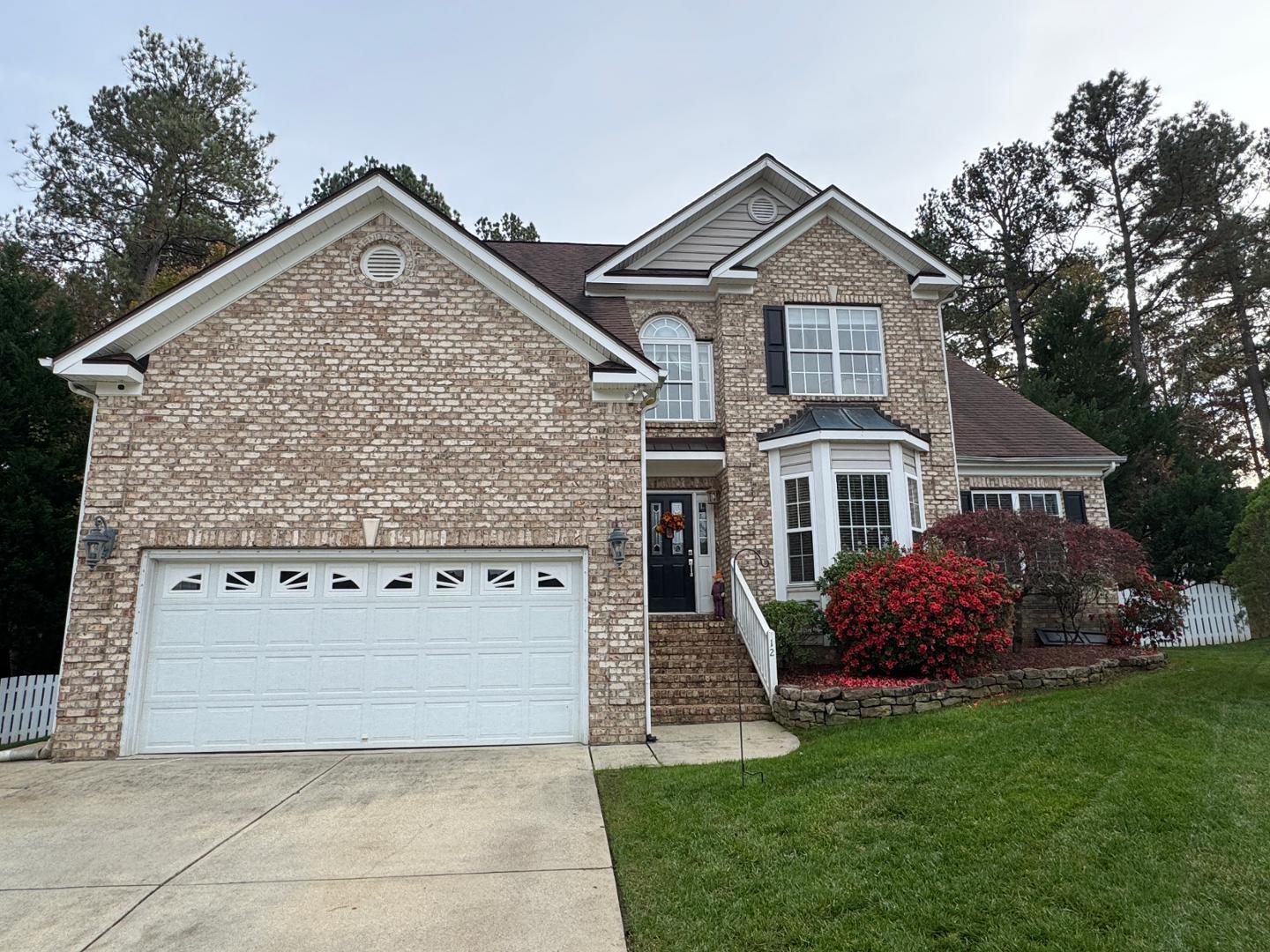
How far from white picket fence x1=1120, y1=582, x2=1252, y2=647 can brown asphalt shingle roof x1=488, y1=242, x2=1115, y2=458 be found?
3498 mm

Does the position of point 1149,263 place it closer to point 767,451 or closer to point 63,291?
point 767,451

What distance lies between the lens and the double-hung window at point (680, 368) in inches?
541

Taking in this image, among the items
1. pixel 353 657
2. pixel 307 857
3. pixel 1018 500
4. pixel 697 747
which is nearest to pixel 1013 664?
pixel 697 747

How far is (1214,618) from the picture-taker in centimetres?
1501

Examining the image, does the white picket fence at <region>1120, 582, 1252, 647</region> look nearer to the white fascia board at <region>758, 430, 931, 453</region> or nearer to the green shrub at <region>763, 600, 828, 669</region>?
the white fascia board at <region>758, 430, 931, 453</region>

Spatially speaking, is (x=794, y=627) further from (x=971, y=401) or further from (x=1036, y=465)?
(x=971, y=401)

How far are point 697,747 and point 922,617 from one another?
3.42m

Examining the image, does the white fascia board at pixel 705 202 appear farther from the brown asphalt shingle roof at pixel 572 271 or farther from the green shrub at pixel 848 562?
the green shrub at pixel 848 562

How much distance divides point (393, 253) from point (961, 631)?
8876mm

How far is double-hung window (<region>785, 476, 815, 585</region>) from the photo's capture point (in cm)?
1214

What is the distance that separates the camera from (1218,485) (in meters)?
→ 18.4

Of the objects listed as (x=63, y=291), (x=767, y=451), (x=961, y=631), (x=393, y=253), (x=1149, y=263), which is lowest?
(x=961, y=631)

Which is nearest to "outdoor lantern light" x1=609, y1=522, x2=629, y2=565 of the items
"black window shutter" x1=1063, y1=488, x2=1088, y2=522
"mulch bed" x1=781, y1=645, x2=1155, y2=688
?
"mulch bed" x1=781, y1=645, x2=1155, y2=688

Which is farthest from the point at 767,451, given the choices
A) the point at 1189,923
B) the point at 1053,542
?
the point at 1189,923
